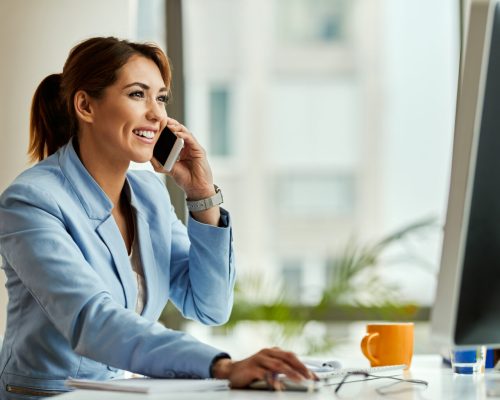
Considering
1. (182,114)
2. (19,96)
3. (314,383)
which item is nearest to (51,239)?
(314,383)

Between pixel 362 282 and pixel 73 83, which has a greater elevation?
pixel 73 83

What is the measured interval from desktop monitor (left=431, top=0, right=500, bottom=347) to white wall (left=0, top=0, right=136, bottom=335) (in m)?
1.95

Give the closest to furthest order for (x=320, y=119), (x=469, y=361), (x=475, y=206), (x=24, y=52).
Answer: (x=475, y=206) → (x=469, y=361) → (x=24, y=52) → (x=320, y=119)

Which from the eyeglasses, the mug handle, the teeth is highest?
the teeth

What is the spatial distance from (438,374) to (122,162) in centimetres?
85

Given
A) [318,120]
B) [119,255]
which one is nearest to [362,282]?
[119,255]

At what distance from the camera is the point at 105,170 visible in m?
2.08

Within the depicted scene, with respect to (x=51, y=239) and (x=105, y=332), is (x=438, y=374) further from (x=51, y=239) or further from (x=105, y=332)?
(x=51, y=239)

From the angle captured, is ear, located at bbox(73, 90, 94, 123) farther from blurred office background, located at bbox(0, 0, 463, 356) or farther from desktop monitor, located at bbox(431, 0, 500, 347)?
blurred office background, located at bbox(0, 0, 463, 356)

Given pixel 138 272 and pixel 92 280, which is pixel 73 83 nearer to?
pixel 138 272

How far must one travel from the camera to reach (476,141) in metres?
1.28

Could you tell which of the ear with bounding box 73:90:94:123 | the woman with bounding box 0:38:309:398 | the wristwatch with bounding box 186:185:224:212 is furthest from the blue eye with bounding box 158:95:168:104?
the wristwatch with bounding box 186:185:224:212

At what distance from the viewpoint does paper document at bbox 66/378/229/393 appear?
137 cm

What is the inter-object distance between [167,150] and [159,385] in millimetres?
883
